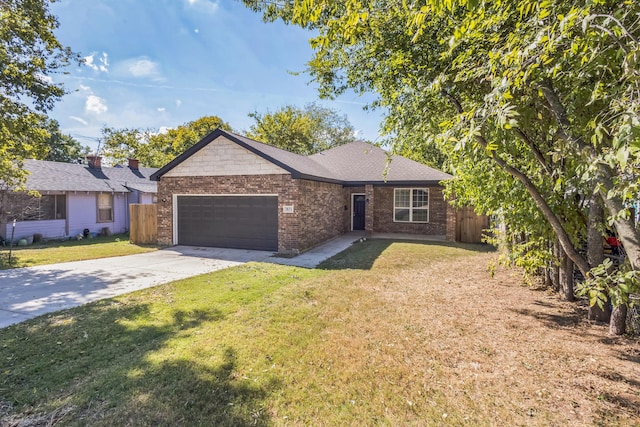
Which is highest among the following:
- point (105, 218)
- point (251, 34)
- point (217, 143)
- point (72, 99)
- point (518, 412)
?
point (251, 34)

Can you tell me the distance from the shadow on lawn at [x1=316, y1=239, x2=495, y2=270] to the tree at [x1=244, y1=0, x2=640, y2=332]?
3.57m

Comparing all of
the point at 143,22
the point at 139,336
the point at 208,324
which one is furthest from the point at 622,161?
the point at 143,22

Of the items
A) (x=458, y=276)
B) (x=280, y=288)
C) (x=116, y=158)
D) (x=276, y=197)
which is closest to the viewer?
(x=280, y=288)

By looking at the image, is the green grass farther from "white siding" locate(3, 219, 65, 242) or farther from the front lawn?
the front lawn

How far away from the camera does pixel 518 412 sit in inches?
115

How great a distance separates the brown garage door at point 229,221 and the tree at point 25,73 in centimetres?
526

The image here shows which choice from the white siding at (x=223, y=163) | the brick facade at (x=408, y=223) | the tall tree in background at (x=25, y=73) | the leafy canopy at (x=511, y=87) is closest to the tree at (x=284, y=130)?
the brick facade at (x=408, y=223)

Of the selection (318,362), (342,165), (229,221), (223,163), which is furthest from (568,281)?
(342,165)

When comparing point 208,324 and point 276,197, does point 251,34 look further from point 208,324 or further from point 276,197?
point 208,324

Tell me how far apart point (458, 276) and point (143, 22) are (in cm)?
1245

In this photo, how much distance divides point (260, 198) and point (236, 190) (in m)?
1.00

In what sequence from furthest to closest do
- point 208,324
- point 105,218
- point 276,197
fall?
point 105,218 → point 276,197 → point 208,324

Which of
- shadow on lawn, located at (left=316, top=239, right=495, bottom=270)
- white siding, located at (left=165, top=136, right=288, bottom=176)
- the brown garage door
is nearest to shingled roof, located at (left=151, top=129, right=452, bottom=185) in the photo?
white siding, located at (left=165, top=136, right=288, bottom=176)

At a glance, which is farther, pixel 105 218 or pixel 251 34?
pixel 105 218
